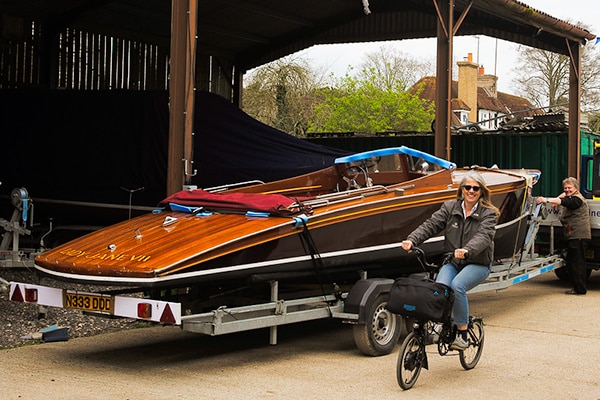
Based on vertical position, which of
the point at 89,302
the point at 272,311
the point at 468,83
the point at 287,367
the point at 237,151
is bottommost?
the point at 287,367

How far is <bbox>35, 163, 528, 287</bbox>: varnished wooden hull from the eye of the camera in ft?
22.7

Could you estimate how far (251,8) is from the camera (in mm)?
19781

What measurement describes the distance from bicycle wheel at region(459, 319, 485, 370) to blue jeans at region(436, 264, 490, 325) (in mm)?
309

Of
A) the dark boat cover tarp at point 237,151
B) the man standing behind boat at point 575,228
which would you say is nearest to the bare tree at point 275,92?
the dark boat cover tarp at point 237,151

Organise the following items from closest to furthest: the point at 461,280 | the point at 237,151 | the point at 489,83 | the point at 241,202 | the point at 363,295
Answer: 1. the point at 461,280
2. the point at 363,295
3. the point at 241,202
4. the point at 237,151
5. the point at 489,83

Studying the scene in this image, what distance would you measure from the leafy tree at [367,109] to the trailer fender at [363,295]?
32.2 meters

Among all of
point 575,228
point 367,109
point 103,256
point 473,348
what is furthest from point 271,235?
point 367,109

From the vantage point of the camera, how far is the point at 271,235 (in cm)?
750

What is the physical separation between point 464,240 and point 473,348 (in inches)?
39.7

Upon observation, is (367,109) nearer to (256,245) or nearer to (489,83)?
(489,83)

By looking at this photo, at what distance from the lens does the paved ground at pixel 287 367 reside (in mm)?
6504

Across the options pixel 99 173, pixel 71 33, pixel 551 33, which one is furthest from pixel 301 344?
pixel 71 33

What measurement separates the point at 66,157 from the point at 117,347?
299 inches

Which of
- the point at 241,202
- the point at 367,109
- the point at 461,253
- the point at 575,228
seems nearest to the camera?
the point at 461,253
